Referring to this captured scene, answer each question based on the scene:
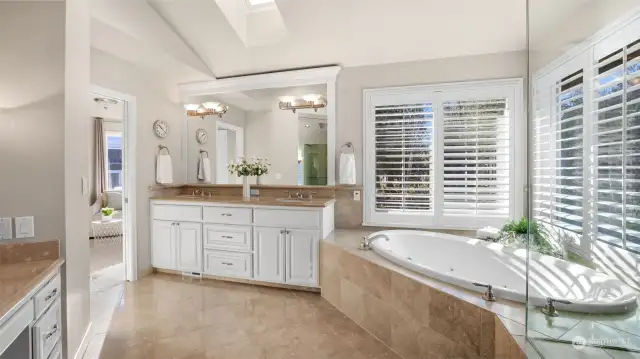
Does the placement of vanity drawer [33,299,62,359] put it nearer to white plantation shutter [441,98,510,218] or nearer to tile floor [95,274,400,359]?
tile floor [95,274,400,359]

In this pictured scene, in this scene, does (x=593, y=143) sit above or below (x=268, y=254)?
above

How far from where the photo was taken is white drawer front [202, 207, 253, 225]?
11.5 ft

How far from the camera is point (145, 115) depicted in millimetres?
3816

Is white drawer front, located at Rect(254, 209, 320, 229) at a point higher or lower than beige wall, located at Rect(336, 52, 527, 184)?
lower

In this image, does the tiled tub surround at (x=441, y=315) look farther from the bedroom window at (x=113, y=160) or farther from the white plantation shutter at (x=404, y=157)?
the bedroom window at (x=113, y=160)

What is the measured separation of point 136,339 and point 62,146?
150 centimetres

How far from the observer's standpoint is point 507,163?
10.9 feet

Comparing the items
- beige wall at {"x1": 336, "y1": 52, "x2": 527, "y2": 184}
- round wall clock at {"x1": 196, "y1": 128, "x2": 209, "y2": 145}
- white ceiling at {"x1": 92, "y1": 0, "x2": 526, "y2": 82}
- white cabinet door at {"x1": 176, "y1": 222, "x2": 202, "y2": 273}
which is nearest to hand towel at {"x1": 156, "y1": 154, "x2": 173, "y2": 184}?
round wall clock at {"x1": 196, "y1": 128, "x2": 209, "y2": 145}

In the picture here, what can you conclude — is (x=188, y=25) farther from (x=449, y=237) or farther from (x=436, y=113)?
(x=449, y=237)

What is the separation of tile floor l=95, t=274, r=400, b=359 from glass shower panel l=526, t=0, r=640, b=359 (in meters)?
1.10

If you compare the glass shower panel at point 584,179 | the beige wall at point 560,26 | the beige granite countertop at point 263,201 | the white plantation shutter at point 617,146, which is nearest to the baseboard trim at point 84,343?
the beige granite countertop at point 263,201

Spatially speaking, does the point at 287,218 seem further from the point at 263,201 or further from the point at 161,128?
the point at 161,128

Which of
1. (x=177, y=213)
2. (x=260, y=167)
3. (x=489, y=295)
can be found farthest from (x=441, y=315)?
(x=177, y=213)

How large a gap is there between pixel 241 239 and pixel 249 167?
2.77 ft
